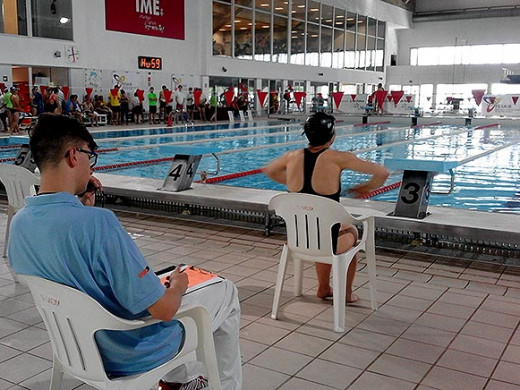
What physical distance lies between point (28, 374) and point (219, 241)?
2642 millimetres

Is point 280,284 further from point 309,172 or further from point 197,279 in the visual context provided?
point 197,279

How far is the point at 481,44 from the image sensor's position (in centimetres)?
3375

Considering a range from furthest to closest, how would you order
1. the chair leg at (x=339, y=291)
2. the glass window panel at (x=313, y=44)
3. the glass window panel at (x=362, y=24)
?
the glass window panel at (x=362, y=24), the glass window panel at (x=313, y=44), the chair leg at (x=339, y=291)

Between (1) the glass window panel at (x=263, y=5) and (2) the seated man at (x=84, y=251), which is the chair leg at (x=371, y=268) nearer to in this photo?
(2) the seated man at (x=84, y=251)

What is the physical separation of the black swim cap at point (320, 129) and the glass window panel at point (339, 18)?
29661 millimetres

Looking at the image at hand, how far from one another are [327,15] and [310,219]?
2971 centimetres

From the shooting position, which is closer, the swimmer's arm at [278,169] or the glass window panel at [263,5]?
the swimmer's arm at [278,169]

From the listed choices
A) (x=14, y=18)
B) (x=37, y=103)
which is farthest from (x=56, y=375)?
(x=14, y=18)

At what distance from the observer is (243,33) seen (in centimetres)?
2605

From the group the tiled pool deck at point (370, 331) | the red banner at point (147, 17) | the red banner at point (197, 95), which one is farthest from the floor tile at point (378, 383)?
the red banner at point (197, 95)

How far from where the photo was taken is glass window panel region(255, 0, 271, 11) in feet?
87.4

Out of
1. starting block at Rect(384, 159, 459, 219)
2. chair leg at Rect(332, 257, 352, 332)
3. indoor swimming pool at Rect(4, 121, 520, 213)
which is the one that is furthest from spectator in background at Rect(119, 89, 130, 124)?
chair leg at Rect(332, 257, 352, 332)

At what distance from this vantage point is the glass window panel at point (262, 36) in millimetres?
26891

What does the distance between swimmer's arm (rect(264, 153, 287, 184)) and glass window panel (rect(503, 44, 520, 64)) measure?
3315 cm
